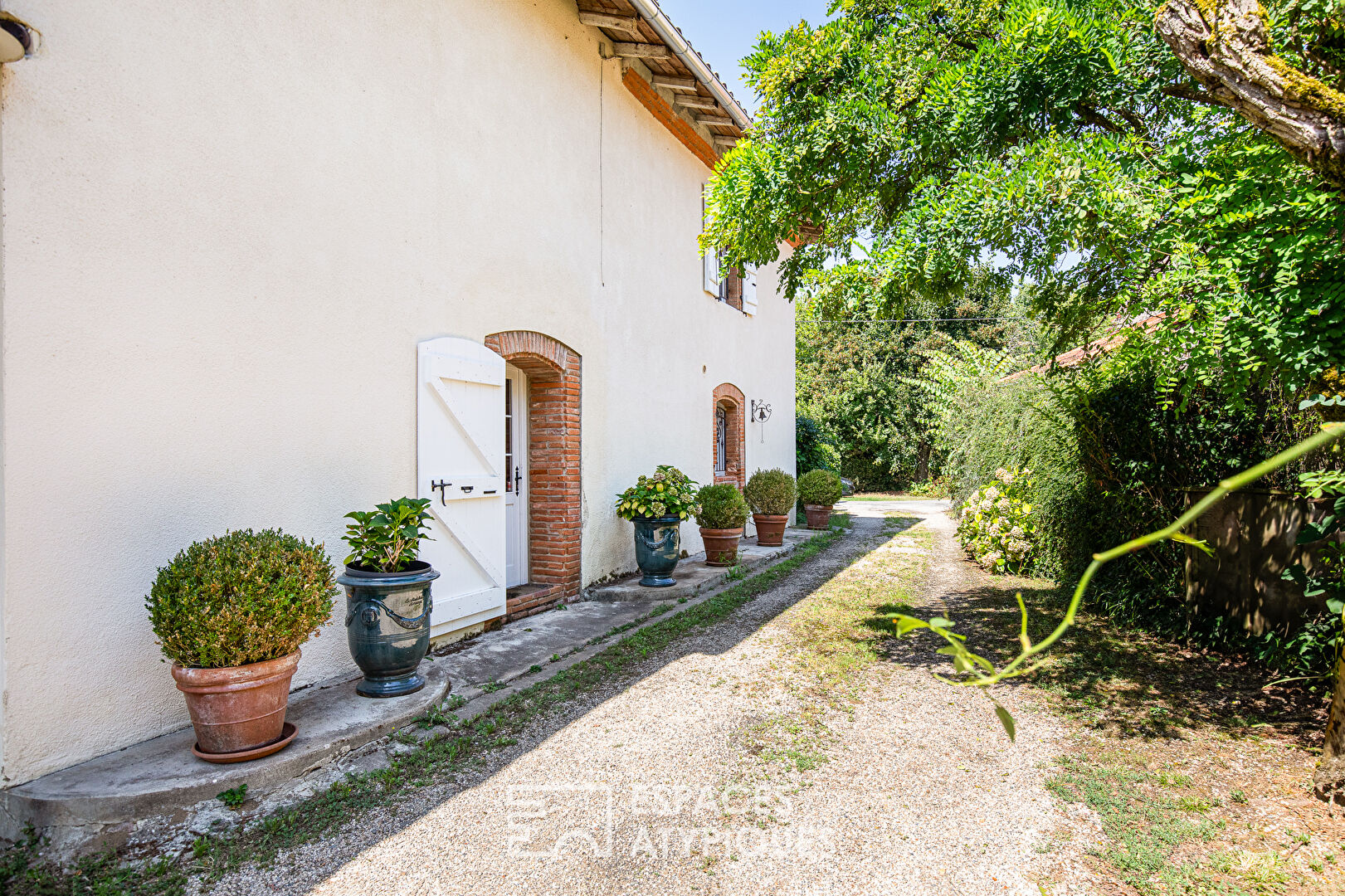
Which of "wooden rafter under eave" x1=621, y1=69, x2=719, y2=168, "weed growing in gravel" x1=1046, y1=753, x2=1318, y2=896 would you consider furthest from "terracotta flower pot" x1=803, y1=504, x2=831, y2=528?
"weed growing in gravel" x1=1046, y1=753, x2=1318, y2=896

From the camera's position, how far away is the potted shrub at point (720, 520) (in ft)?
29.1

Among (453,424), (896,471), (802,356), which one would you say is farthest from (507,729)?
(802,356)

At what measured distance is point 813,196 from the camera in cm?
606

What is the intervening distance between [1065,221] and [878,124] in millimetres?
1772

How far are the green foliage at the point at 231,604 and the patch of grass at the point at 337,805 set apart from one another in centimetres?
72

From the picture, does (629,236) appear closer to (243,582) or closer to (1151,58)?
(1151,58)

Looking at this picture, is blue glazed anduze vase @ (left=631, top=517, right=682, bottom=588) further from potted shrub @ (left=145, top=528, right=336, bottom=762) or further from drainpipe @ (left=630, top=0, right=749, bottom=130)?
drainpipe @ (left=630, top=0, right=749, bottom=130)

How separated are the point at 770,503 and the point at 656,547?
4.11 m

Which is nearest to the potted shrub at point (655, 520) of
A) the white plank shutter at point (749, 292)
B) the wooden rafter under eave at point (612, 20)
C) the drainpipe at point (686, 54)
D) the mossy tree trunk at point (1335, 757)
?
the drainpipe at point (686, 54)

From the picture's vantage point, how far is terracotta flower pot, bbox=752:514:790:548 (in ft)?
36.9

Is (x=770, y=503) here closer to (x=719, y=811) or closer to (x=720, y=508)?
(x=720, y=508)

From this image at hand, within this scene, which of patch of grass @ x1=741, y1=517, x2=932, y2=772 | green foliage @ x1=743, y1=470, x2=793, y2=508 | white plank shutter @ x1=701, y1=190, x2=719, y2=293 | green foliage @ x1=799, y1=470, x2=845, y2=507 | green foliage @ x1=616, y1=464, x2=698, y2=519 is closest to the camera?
patch of grass @ x1=741, y1=517, x2=932, y2=772

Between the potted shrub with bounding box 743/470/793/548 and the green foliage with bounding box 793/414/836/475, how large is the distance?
5985mm

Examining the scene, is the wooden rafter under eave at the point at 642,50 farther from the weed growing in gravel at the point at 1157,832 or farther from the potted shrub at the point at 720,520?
the weed growing in gravel at the point at 1157,832
